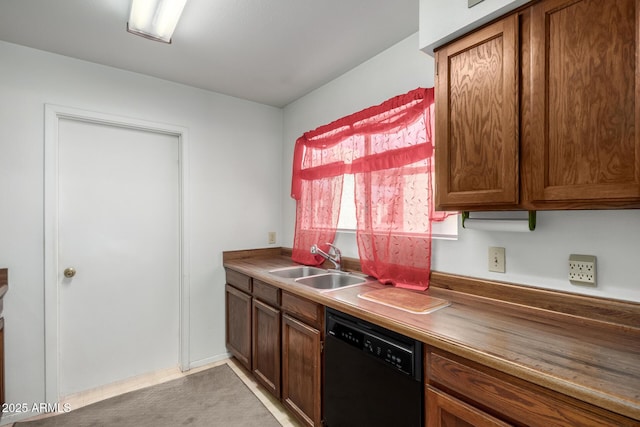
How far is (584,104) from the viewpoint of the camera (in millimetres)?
1024

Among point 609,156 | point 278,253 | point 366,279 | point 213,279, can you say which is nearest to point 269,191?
point 278,253

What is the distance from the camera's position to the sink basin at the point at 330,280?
7.23 ft

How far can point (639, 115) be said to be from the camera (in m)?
0.92

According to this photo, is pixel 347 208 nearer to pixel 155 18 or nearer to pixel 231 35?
pixel 231 35

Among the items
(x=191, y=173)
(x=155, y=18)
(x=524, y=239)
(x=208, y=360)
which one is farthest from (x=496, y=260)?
(x=208, y=360)

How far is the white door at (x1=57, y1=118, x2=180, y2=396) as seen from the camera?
2.23m

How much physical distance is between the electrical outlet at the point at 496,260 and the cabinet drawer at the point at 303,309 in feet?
3.00

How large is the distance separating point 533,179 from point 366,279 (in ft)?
3.99

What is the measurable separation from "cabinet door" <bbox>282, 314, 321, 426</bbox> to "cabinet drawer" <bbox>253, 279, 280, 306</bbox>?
0.15 metres

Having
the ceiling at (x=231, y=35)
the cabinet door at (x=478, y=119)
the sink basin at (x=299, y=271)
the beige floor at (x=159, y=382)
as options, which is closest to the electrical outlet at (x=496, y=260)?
the cabinet door at (x=478, y=119)

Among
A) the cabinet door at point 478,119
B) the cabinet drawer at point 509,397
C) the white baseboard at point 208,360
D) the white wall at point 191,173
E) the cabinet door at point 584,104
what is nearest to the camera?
the cabinet drawer at point 509,397

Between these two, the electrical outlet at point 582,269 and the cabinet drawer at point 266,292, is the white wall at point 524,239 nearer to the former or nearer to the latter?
the electrical outlet at point 582,269

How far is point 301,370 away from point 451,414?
0.96 metres

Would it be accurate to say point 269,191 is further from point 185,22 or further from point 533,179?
point 533,179
